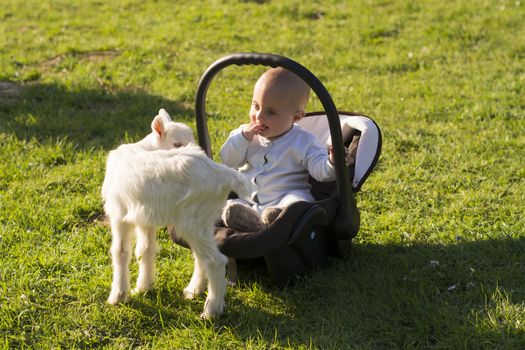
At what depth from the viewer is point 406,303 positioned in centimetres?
387

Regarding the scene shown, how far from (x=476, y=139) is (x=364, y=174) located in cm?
254

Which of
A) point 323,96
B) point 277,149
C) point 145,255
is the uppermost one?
point 323,96

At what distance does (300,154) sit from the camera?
4422 millimetres

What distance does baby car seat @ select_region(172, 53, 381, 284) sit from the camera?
12.2ft

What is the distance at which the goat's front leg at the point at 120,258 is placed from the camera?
3.73 m

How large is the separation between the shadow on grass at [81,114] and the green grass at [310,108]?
0.03 m

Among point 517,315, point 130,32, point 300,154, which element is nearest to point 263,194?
point 300,154

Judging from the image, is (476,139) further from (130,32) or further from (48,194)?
(130,32)

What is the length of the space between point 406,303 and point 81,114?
4.57 meters

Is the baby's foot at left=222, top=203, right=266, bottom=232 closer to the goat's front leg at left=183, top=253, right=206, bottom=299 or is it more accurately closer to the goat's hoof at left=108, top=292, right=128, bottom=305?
the goat's front leg at left=183, top=253, right=206, bottom=299

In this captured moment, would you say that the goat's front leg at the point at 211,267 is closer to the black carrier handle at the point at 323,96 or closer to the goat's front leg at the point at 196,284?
the goat's front leg at the point at 196,284

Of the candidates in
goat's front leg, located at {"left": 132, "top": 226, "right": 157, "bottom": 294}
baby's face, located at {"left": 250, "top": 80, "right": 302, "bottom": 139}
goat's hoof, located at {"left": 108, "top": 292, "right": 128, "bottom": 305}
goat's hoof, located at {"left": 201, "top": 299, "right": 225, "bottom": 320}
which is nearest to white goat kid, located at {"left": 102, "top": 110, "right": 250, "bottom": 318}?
goat's hoof, located at {"left": 201, "top": 299, "right": 225, "bottom": 320}

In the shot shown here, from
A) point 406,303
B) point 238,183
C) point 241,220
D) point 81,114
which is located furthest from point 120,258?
point 81,114

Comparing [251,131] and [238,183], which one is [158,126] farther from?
[251,131]
